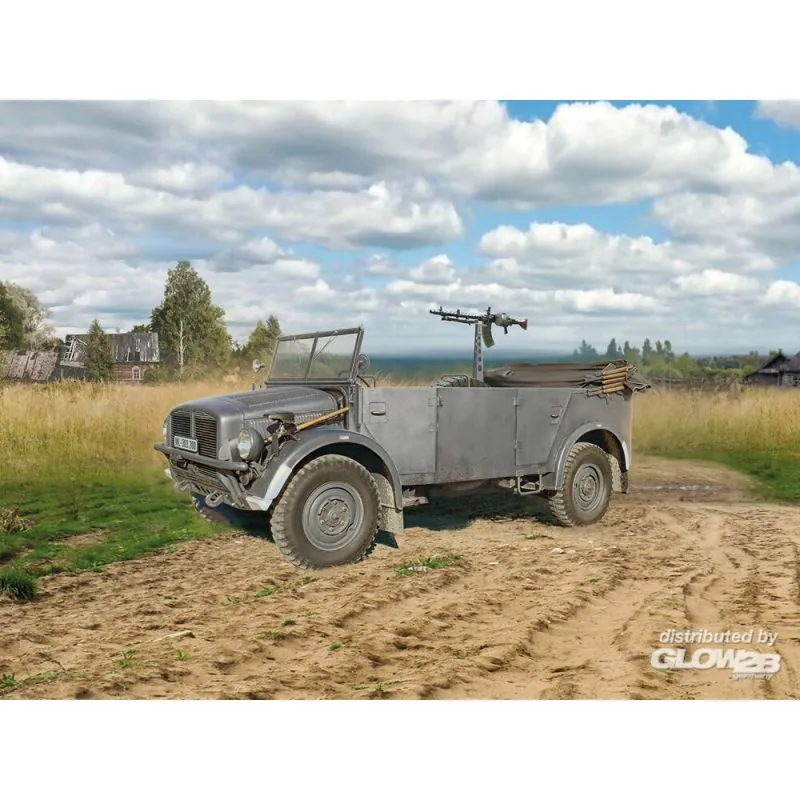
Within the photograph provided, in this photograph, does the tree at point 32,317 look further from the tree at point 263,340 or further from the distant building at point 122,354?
the tree at point 263,340

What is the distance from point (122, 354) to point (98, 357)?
0.18 metres

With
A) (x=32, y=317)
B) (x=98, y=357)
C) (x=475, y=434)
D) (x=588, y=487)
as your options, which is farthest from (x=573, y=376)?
(x=32, y=317)

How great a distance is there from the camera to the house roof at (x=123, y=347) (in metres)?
5.52

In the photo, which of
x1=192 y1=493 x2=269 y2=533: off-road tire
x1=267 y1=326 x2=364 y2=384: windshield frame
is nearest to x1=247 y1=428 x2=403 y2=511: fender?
x1=267 y1=326 x2=364 y2=384: windshield frame

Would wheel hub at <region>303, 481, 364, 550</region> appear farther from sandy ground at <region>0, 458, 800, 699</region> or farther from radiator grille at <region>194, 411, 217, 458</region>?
radiator grille at <region>194, 411, 217, 458</region>

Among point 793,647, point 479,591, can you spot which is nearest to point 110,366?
point 479,591

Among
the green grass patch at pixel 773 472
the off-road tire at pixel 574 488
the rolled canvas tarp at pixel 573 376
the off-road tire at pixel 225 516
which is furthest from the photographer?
the green grass patch at pixel 773 472

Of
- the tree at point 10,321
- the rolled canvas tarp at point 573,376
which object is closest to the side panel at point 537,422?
the rolled canvas tarp at point 573,376

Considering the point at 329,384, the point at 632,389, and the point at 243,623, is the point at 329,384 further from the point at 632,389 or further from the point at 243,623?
the point at 632,389

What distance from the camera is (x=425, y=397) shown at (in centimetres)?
571

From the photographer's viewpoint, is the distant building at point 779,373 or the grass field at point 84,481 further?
the distant building at point 779,373

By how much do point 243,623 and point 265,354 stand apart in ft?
9.02

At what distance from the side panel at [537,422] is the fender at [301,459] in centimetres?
145

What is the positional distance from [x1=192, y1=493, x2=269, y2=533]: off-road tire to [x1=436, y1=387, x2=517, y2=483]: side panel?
70.6 inches
